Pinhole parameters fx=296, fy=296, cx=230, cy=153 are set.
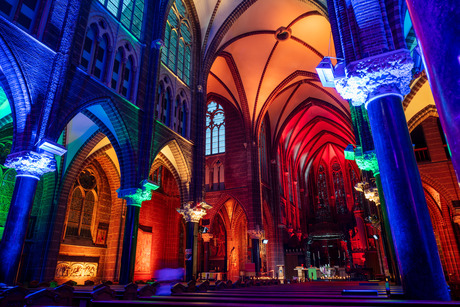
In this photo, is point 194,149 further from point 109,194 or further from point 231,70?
point 231,70

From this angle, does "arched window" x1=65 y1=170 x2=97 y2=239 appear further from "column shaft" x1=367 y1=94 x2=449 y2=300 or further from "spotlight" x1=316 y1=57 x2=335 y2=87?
"column shaft" x1=367 y1=94 x2=449 y2=300

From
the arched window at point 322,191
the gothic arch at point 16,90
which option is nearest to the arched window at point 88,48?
the gothic arch at point 16,90

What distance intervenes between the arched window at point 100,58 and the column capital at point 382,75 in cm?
839

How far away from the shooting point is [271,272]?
2195 cm

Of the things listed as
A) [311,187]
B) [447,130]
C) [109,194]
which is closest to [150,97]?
[109,194]

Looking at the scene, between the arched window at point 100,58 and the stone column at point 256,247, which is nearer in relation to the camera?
the arched window at point 100,58

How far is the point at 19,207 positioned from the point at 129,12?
→ 896 centimetres

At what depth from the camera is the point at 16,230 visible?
6.78 m

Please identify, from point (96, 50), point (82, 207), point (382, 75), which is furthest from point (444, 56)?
point (82, 207)

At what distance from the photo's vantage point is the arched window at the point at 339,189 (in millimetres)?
37106

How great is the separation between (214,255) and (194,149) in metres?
12.3

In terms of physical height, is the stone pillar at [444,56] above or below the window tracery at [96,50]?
below

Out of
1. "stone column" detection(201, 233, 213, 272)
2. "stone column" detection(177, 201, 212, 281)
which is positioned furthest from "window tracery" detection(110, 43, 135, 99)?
"stone column" detection(201, 233, 213, 272)

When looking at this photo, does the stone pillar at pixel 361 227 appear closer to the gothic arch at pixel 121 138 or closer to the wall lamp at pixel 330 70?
the gothic arch at pixel 121 138
